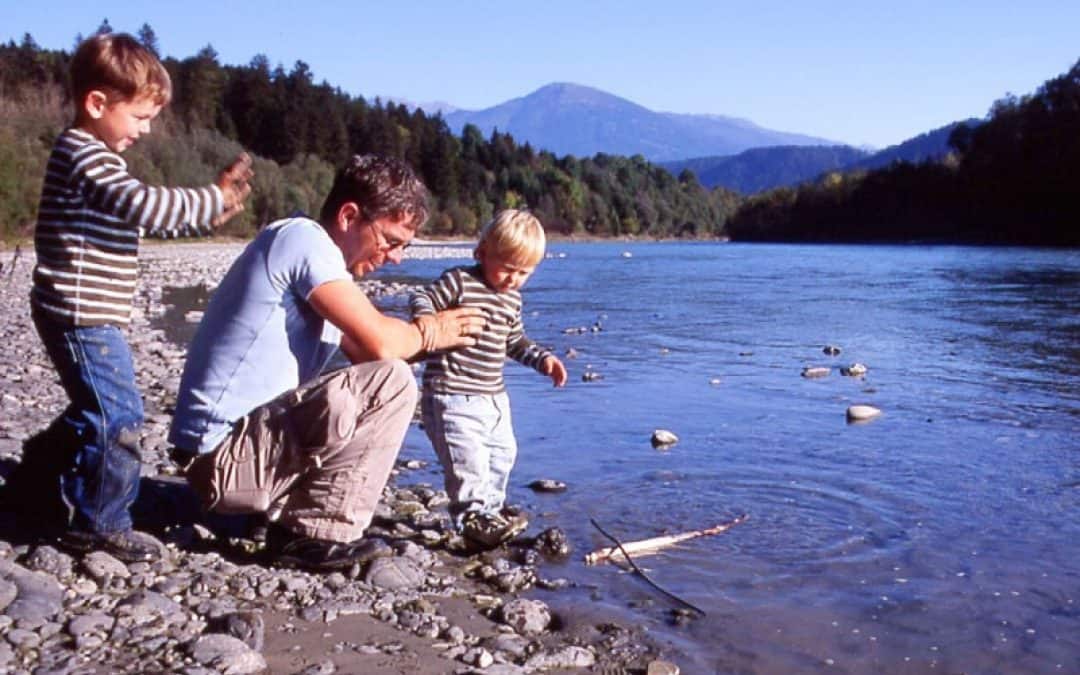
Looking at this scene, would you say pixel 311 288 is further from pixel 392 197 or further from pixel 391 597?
pixel 391 597

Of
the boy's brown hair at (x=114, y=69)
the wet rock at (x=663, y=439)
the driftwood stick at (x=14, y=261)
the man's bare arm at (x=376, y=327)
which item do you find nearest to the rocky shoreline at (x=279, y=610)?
the man's bare arm at (x=376, y=327)

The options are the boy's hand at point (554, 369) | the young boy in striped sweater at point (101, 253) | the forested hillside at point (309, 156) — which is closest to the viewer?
the young boy in striped sweater at point (101, 253)

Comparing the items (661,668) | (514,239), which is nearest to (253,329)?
(514,239)

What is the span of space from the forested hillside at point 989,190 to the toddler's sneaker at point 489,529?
55800 millimetres

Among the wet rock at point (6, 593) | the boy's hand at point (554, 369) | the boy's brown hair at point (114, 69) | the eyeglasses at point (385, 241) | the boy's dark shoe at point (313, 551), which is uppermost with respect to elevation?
the boy's brown hair at point (114, 69)

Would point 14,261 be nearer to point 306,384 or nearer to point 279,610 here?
point 306,384

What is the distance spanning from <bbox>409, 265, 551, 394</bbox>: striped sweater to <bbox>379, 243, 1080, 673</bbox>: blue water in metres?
0.77

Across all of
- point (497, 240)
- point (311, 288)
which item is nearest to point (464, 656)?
point (311, 288)

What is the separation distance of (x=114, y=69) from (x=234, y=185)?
0.48m

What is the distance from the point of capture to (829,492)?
517cm

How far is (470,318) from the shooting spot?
3789 millimetres

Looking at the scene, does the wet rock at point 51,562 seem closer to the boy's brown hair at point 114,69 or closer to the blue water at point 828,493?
the boy's brown hair at point 114,69

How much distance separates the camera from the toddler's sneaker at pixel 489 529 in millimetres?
4023

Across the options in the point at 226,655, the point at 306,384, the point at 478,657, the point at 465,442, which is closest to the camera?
the point at 226,655
